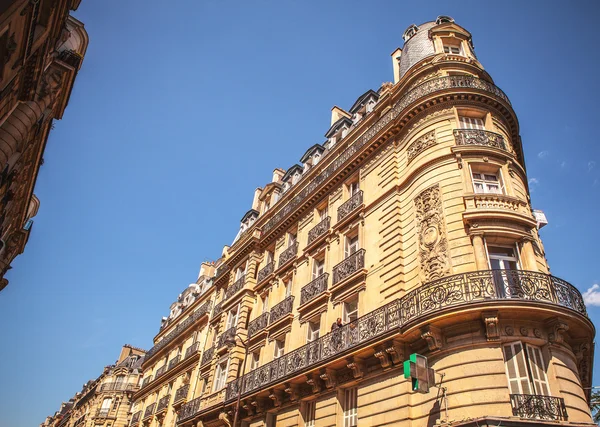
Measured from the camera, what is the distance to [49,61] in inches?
610

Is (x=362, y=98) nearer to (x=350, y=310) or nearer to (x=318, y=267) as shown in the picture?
(x=318, y=267)

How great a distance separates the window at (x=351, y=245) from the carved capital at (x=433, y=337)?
6848 mm

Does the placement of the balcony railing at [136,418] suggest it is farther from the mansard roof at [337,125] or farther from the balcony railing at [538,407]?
the balcony railing at [538,407]

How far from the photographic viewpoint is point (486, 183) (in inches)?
578

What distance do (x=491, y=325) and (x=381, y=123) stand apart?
1119 cm

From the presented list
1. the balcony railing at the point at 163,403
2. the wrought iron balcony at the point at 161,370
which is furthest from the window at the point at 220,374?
the wrought iron balcony at the point at 161,370

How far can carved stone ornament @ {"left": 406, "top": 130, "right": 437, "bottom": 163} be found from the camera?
16.0 m

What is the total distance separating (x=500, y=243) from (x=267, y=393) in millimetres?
10900

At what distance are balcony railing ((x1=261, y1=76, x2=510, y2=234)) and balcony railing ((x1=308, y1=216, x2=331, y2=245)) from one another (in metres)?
2.22

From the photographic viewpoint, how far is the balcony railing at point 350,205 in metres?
18.7

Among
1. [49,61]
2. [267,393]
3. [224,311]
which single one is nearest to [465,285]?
[267,393]

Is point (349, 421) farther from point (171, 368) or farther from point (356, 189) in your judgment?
point (171, 368)

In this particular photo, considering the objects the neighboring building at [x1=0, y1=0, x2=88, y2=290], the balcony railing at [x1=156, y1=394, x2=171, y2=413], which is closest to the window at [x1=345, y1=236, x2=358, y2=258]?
the neighboring building at [x1=0, y1=0, x2=88, y2=290]

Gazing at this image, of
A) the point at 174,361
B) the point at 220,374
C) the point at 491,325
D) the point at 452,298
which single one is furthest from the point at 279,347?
the point at 174,361
